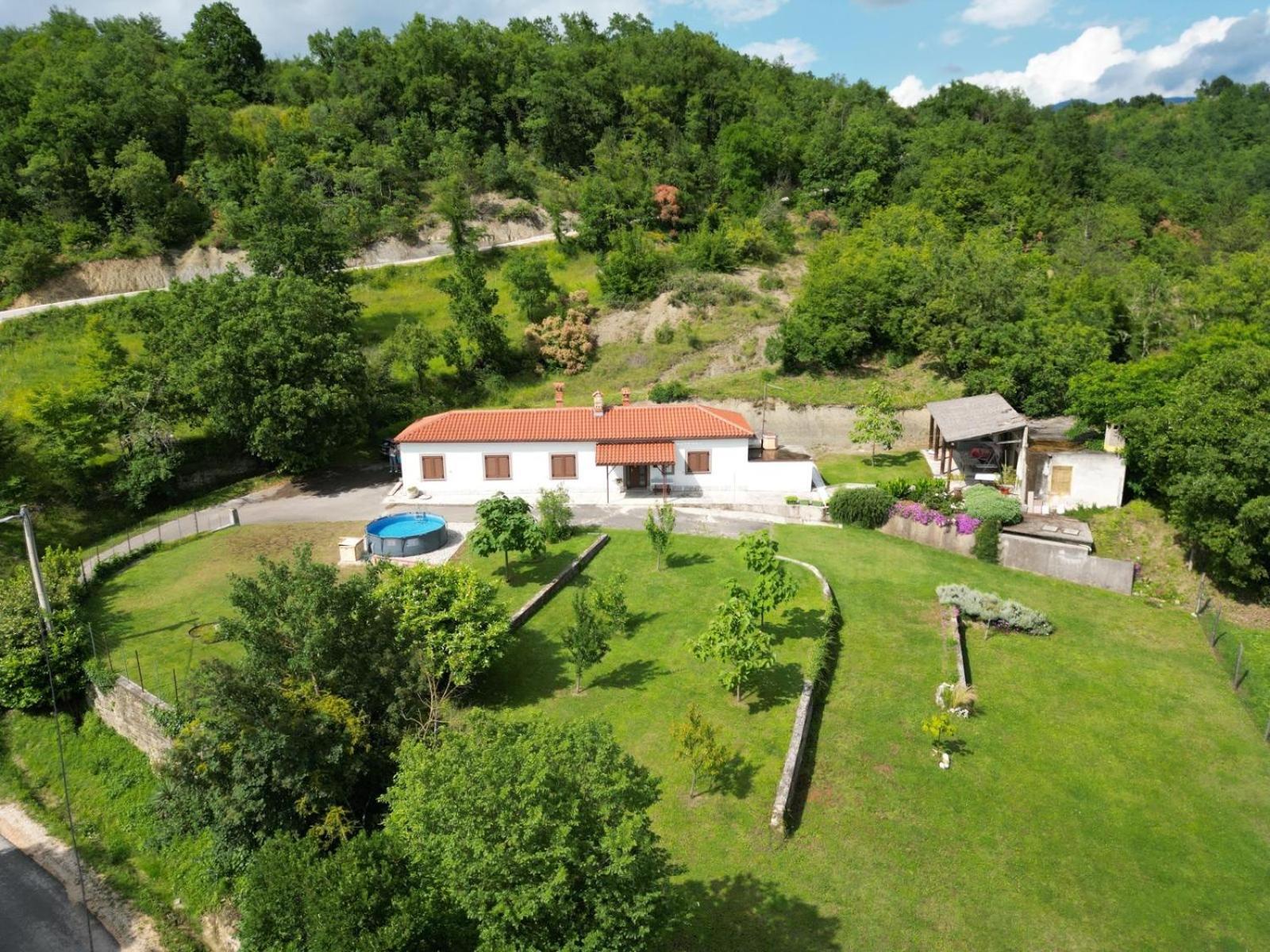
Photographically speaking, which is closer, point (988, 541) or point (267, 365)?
point (988, 541)

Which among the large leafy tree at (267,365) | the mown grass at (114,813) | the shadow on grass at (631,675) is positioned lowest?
the mown grass at (114,813)

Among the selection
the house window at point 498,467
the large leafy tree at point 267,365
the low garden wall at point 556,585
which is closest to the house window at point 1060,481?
the low garden wall at point 556,585

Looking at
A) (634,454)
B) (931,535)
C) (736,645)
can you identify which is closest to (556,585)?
(736,645)

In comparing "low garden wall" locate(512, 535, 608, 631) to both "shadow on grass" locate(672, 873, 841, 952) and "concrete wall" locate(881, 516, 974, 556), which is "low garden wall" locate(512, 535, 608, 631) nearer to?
"shadow on grass" locate(672, 873, 841, 952)

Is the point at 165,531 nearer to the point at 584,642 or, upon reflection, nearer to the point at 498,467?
the point at 498,467

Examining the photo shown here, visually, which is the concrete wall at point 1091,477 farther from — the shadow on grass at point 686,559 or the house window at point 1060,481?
the shadow on grass at point 686,559

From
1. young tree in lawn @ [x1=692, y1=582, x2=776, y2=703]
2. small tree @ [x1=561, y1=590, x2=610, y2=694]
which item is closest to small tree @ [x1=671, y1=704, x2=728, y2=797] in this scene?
young tree in lawn @ [x1=692, y1=582, x2=776, y2=703]
